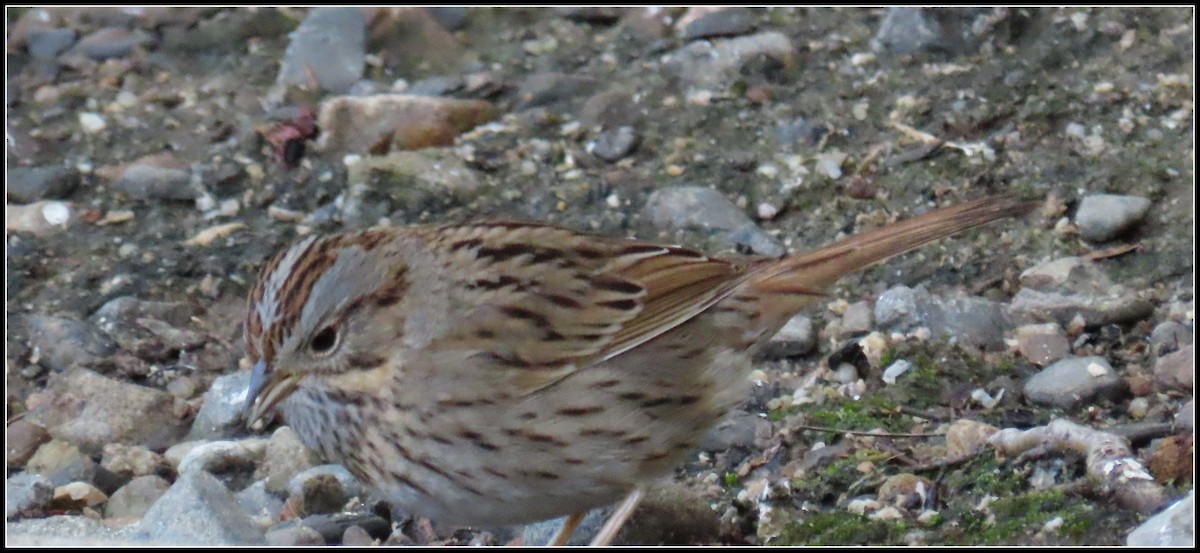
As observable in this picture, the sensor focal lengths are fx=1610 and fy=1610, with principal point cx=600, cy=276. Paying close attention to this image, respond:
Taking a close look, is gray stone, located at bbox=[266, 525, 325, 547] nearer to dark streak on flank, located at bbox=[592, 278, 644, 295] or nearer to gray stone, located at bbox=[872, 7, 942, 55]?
dark streak on flank, located at bbox=[592, 278, 644, 295]

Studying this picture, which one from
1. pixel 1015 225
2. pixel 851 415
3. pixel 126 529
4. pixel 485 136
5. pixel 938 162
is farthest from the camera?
pixel 485 136

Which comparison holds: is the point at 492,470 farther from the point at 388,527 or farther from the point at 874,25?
the point at 874,25

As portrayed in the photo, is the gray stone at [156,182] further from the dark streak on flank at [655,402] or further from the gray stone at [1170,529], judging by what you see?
the gray stone at [1170,529]

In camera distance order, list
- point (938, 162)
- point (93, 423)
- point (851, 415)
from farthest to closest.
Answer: point (938, 162), point (93, 423), point (851, 415)

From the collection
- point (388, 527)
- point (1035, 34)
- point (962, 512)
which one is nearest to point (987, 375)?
point (962, 512)

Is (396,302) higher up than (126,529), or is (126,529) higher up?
(396,302)

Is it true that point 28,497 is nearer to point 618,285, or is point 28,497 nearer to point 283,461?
point 283,461
